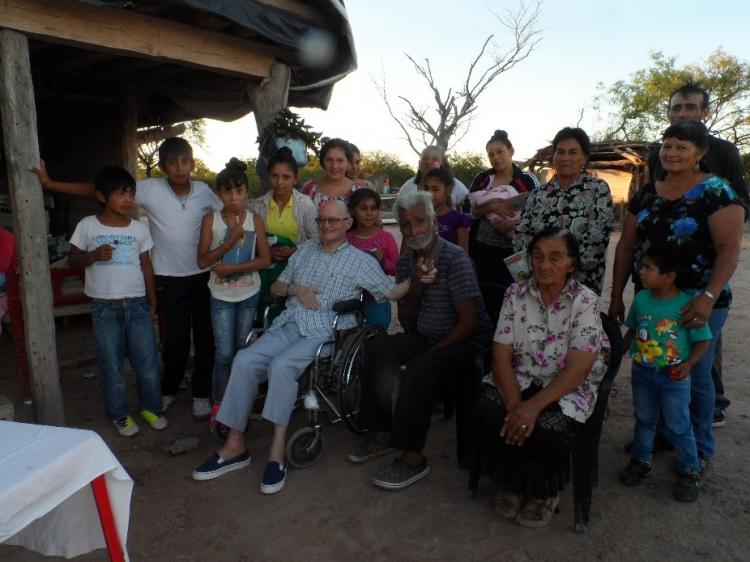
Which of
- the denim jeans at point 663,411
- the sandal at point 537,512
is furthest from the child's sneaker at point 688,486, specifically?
the sandal at point 537,512

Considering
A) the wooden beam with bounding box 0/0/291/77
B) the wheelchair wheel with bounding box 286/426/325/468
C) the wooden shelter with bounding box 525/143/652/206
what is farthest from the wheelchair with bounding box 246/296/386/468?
the wooden shelter with bounding box 525/143/652/206

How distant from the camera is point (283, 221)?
3.72 metres

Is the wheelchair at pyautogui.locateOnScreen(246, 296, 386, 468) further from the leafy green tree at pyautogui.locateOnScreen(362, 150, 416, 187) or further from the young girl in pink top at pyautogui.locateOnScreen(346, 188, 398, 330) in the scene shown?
the leafy green tree at pyautogui.locateOnScreen(362, 150, 416, 187)

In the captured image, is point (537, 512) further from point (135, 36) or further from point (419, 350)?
point (135, 36)

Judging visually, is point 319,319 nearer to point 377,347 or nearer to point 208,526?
point 377,347

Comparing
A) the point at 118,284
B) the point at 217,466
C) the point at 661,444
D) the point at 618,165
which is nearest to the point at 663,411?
the point at 661,444

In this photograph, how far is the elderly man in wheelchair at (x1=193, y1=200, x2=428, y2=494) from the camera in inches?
114

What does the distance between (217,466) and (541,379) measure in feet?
5.59

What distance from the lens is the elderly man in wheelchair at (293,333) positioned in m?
2.91

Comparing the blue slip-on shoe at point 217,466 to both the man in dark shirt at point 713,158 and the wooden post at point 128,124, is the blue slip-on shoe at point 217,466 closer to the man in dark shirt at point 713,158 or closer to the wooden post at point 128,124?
the man in dark shirt at point 713,158

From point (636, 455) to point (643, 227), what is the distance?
1136mm

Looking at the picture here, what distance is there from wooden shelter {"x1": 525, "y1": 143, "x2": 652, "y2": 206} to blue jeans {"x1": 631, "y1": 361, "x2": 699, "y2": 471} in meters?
13.4

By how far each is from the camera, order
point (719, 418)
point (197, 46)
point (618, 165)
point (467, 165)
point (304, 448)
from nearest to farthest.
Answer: point (304, 448) → point (719, 418) → point (197, 46) → point (618, 165) → point (467, 165)

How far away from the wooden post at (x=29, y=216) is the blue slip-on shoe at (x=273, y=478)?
1545 millimetres
